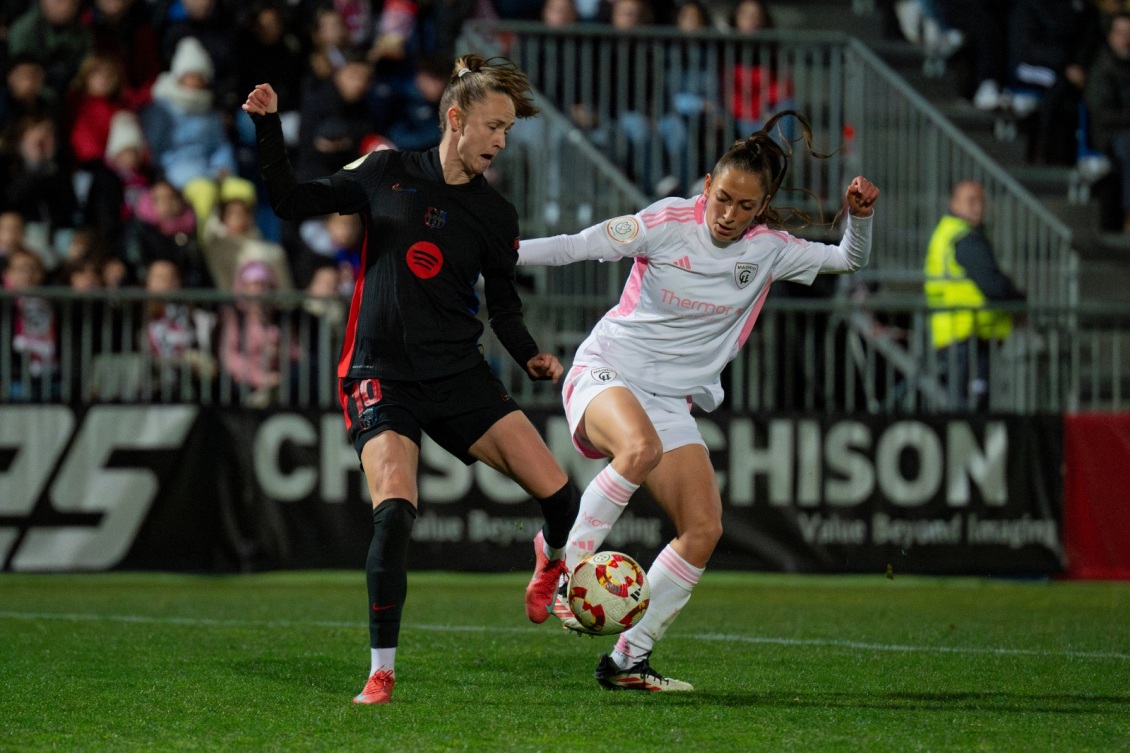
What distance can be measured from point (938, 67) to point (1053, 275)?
11.2 ft

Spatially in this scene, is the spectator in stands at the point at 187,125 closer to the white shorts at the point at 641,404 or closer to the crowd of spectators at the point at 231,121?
the crowd of spectators at the point at 231,121

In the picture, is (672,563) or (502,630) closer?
(672,563)

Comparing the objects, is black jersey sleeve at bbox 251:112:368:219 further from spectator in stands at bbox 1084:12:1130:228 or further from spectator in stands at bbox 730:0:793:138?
spectator in stands at bbox 1084:12:1130:228

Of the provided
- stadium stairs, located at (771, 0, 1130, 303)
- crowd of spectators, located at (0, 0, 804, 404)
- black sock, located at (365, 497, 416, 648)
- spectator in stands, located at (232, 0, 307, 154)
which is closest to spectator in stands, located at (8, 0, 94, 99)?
crowd of spectators, located at (0, 0, 804, 404)

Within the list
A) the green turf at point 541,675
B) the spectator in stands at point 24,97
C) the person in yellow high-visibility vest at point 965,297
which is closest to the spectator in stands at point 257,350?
the green turf at point 541,675

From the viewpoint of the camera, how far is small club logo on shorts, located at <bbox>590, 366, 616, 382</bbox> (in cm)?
684

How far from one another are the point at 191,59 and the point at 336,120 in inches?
55.0

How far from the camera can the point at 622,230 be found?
6789 millimetres

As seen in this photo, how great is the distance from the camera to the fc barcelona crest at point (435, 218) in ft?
20.9

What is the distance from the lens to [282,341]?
1169 centimetres

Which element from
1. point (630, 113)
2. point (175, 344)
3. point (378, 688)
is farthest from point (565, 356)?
point (378, 688)

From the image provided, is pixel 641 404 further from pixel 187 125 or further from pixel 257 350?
pixel 187 125

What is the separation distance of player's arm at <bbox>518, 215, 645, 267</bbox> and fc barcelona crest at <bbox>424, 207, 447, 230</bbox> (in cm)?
45

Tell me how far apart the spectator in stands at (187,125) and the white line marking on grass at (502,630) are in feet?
17.5
